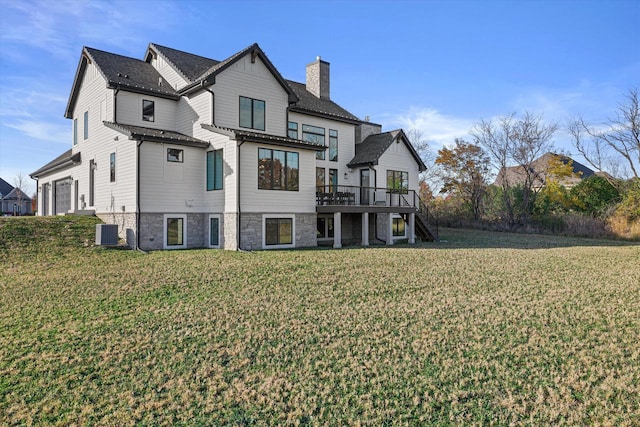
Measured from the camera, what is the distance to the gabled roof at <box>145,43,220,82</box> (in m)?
17.8

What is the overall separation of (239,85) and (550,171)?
26.2 metres

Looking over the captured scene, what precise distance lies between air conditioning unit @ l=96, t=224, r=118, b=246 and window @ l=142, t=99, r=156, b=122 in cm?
547

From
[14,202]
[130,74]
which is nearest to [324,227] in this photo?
[130,74]

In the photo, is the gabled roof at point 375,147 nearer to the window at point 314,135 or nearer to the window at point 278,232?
the window at point 314,135

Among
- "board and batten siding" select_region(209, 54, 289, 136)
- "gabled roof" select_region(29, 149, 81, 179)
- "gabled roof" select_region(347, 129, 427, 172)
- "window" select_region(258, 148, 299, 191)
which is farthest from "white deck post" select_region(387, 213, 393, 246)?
"gabled roof" select_region(29, 149, 81, 179)

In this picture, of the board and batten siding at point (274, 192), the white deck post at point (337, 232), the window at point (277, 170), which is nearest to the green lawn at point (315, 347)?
the board and batten siding at point (274, 192)

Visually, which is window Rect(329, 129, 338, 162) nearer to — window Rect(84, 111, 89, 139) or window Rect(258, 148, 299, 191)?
window Rect(258, 148, 299, 191)

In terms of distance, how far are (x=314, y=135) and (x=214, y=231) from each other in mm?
7974

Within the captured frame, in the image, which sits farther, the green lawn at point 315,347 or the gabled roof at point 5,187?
the gabled roof at point 5,187

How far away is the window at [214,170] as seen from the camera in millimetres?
15836

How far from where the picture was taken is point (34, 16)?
12.4 metres

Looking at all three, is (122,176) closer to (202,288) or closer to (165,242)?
(165,242)

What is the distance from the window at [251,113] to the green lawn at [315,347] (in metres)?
8.62

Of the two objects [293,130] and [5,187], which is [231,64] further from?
[5,187]
